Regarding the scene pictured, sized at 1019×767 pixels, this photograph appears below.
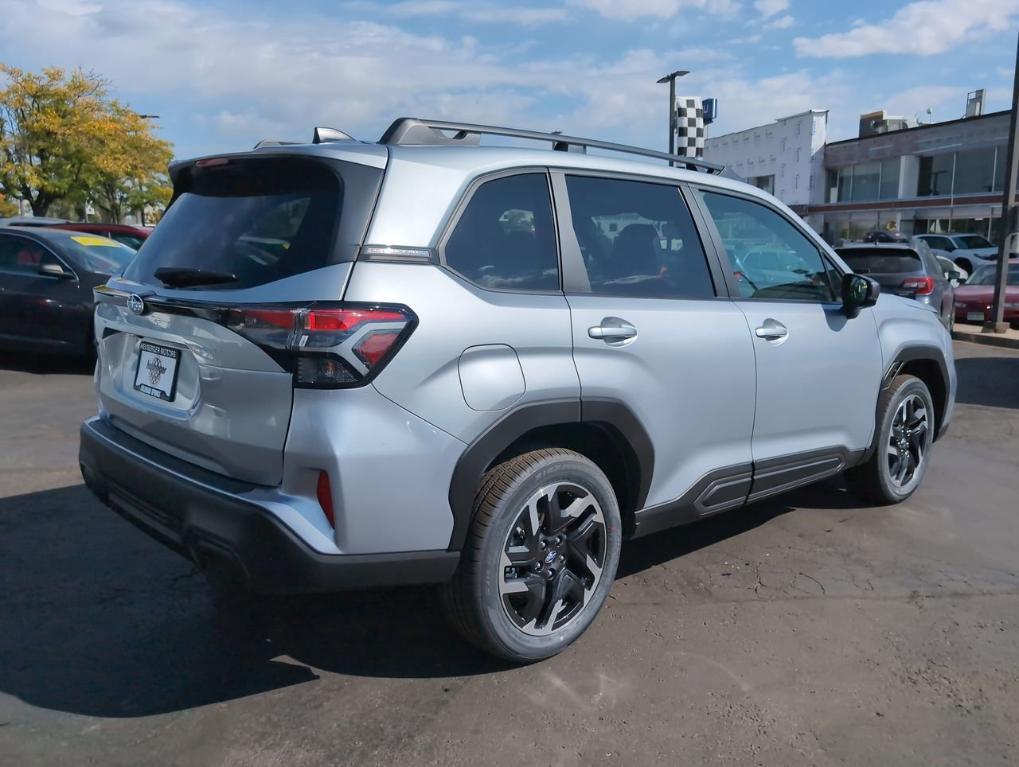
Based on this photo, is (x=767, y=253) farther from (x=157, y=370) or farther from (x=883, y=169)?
(x=883, y=169)

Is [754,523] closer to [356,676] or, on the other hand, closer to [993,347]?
[356,676]

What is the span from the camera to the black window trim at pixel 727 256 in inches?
152

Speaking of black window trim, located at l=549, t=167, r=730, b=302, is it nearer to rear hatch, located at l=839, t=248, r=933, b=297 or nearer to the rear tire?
the rear tire

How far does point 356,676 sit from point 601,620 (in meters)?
1.02

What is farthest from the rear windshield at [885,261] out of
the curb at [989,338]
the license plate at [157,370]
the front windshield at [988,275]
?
the license plate at [157,370]

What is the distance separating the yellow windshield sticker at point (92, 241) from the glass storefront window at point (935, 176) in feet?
110

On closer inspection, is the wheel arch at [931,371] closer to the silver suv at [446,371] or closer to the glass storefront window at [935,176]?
the silver suv at [446,371]

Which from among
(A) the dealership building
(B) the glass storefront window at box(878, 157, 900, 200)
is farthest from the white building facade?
(B) the glass storefront window at box(878, 157, 900, 200)

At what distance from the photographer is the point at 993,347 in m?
12.8

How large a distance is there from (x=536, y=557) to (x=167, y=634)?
147cm

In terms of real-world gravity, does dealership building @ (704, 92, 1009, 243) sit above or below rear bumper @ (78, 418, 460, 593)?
above

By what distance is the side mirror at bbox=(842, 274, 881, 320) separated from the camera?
428 centimetres

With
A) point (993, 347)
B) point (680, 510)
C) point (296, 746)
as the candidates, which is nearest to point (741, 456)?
point (680, 510)

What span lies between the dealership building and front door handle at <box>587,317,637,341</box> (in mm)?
30788
